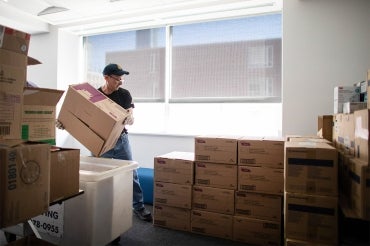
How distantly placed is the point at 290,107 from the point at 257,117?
0.58m

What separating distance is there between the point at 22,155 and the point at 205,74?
2688 millimetres

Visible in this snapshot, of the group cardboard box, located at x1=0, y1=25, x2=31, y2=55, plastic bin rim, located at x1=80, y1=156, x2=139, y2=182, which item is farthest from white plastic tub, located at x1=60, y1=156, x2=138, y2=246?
cardboard box, located at x1=0, y1=25, x2=31, y2=55

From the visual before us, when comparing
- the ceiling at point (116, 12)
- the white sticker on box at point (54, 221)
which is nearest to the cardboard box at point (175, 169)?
the white sticker on box at point (54, 221)

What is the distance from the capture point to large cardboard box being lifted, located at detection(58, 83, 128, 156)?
180cm

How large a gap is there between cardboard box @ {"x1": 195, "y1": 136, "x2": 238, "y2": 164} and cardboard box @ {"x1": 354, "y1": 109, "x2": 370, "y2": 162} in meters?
0.99

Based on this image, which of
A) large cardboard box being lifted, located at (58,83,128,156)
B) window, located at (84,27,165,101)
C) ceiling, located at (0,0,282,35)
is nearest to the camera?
large cardboard box being lifted, located at (58,83,128,156)

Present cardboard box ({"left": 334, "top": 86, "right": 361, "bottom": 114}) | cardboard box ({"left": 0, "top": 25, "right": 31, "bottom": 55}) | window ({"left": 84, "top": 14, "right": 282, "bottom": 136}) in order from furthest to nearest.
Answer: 1. window ({"left": 84, "top": 14, "right": 282, "bottom": 136})
2. cardboard box ({"left": 334, "top": 86, "right": 361, "bottom": 114})
3. cardboard box ({"left": 0, "top": 25, "right": 31, "bottom": 55})

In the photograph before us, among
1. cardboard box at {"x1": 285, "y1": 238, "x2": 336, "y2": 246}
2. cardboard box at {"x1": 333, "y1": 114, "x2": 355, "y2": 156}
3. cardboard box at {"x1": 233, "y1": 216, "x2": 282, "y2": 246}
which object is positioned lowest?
cardboard box at {"x1": 233, "y1": 216, "x2": 282, "y2": 246}

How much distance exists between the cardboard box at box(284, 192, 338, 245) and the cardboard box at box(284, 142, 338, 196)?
5 centimetres

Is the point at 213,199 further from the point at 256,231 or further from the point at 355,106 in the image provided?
the point at 355,106

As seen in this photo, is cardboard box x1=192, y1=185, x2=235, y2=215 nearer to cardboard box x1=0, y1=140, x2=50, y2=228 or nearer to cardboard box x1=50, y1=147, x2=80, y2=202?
cardboard box x1=50, y1=147, x2=80, y2=202

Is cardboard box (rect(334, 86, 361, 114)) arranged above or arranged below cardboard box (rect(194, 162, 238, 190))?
above

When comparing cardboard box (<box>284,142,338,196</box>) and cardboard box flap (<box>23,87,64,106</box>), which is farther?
cardboard box (<box>284,142,338,196</box>)

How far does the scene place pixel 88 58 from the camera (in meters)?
4.32
